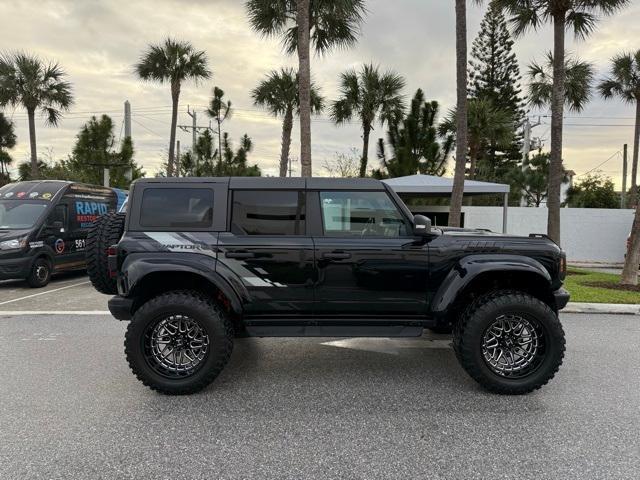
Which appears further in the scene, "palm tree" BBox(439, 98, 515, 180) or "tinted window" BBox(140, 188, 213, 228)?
"palm tree" BBox(439, 98, 515, 180)

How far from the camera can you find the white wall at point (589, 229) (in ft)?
54.6

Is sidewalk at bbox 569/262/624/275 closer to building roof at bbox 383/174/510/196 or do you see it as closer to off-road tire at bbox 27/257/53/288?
building roof at bbox 383/174/510/196

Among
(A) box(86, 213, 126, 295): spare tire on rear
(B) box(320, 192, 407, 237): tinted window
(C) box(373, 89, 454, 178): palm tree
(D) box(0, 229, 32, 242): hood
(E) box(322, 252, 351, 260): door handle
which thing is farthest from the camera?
(C) box(373, 89, 454, 178): palm tree

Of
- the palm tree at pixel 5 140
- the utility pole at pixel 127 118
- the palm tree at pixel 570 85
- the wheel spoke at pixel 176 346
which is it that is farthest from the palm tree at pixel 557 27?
the palm tree at pixel 5 140

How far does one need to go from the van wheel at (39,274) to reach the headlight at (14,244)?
1.63 feet

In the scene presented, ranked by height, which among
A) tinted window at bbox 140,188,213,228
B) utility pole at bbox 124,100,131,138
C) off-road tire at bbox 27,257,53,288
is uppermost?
utility pole at bbox 124,100,131,138

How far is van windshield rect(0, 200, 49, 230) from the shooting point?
9516 millimetres

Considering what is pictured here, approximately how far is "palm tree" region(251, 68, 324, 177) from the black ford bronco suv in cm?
1930

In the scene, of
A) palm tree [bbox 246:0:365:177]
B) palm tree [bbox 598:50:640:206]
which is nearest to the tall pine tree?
palm tree [bbox 598:50:640:206]

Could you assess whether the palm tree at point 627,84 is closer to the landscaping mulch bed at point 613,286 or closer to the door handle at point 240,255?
the landscaping mulch bed at point 613,286

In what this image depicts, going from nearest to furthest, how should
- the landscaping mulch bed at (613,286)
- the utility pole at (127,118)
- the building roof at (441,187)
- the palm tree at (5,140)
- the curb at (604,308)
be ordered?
1. the curb at (604,308)
2. the landscaping mulch bed at (613,286)
3. the building roof at (441,187)
4. the utility pole at (127,118)
5. the palm tree at (5,140)

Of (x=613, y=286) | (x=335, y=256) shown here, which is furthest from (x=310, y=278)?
(x=613, y=286)

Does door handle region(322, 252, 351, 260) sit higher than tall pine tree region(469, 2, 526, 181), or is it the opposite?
tall pine tree region(469, 2, 526, 181)

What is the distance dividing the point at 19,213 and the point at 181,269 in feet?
26.2
